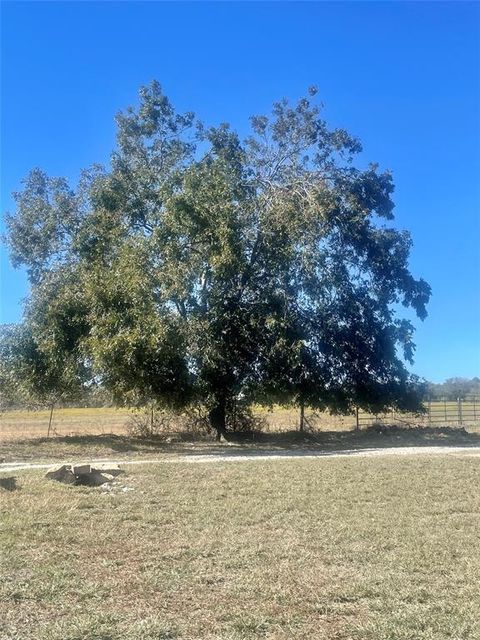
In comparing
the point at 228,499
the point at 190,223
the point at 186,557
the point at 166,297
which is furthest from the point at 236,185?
the point at 186,557

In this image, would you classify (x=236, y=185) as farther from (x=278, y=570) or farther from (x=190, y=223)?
(x=278, y=570)

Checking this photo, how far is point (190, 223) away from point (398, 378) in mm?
9667

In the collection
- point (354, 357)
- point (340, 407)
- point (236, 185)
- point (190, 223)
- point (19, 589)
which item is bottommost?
point (19, 589)

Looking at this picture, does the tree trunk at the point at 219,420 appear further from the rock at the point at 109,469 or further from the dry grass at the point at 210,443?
the rock at the point at 109,469

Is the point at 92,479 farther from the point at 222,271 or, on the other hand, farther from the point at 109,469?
the point at 222,271

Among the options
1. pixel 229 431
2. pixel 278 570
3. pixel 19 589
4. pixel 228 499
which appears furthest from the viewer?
pixel 229 431

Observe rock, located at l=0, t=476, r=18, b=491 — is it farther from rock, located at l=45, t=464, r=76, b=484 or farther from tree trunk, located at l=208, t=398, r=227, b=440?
tree trunk, located at l=208, t=398, r=227, b=440

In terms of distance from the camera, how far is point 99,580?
203 inches

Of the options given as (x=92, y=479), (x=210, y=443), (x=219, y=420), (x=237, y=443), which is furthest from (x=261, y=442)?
(x=92, y=479)

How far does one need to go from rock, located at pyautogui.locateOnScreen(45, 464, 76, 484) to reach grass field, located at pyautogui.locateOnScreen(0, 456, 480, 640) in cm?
43

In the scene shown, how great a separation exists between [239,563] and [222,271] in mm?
13789

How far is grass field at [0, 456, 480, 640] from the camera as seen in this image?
4305 millimetres

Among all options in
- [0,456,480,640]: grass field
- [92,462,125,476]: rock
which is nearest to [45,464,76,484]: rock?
[0,456,480,640]: grass field

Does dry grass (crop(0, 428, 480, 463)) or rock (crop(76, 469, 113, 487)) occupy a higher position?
dry grass (crop(0, 428, 480, 463))
